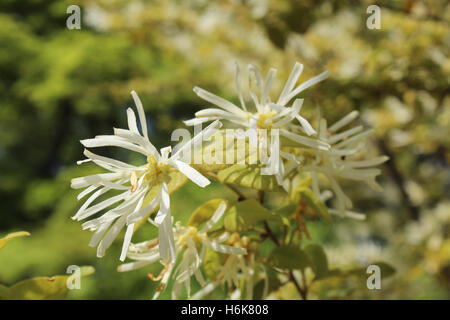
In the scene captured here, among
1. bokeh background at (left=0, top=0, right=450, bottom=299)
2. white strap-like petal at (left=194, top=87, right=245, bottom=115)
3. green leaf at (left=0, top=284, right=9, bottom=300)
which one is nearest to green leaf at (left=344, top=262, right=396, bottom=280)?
bokeh background at (left=0, top=0, right=450, bottom=299)

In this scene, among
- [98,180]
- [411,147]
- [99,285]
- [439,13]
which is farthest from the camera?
[99,285]

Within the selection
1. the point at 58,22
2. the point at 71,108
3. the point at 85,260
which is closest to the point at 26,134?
the point at 71,108

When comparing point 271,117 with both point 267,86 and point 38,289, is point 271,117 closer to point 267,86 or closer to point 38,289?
point 267,86

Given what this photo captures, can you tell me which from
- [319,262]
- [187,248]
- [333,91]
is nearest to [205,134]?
[187,248]

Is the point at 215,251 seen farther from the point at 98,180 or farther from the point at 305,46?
the point at 305,46

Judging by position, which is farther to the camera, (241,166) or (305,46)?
(305,46)

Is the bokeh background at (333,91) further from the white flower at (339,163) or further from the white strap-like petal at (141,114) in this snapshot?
the white strap-like petal at (141,114)
